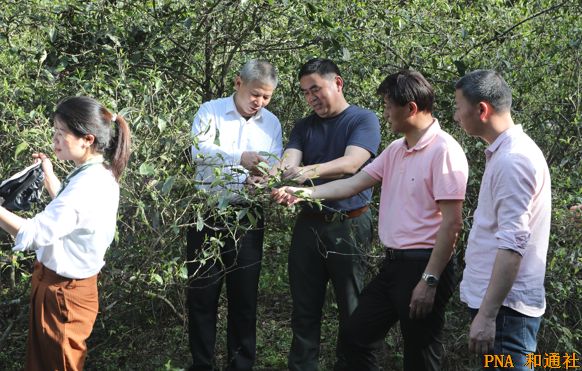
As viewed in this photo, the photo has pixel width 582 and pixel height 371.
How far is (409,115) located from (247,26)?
1.95 m

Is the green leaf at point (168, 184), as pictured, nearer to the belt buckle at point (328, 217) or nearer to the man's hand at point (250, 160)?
the man's hand at point (250, 160)

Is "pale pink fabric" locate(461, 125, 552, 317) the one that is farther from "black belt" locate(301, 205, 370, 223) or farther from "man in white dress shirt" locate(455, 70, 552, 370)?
"black belt" locate(301, 205, 370, 223)

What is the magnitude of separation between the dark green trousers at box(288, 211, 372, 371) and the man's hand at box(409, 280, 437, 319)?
0.82m

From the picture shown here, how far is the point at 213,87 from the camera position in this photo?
232 inches

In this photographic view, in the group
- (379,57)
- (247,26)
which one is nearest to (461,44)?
(379,57)

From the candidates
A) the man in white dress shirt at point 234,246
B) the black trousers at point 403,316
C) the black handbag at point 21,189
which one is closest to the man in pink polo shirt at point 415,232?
the black trousers at point 403,316

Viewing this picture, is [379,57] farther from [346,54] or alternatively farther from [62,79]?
[62,79]

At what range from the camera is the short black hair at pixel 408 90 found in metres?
3.98

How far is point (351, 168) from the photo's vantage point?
14.8 feet

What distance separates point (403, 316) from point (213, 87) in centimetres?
263

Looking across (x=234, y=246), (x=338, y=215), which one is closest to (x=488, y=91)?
(x=338, y=215)

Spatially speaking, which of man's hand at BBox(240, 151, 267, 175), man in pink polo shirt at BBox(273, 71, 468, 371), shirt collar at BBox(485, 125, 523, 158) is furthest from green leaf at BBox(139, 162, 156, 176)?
shirt collar at BBox(485, 125, 523, 158)

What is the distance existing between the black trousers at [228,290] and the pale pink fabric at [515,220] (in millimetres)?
1753

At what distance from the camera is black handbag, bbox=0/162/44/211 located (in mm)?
3662
